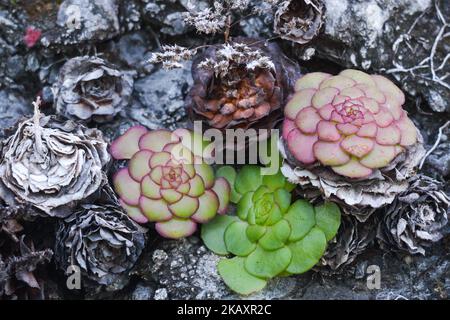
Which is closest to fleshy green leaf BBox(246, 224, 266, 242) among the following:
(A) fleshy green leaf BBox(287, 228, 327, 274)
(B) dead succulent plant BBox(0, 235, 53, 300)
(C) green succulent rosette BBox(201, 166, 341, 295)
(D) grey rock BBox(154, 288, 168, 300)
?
(C) green succulent rosette BBox(201, 166, 341, 295)

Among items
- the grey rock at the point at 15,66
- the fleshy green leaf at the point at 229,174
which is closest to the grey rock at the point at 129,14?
the grey rock at the point at 15,66

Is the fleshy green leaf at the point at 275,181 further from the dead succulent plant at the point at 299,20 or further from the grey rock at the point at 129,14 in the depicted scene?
the grey rock at the point at 129,14

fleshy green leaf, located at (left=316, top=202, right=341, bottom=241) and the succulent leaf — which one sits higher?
the succulent leaf

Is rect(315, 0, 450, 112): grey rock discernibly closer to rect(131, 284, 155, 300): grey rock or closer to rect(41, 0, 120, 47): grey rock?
rect(41, 0, 120, 47): grey rock

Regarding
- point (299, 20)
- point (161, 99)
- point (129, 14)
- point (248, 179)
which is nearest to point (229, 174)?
point (248, 179)

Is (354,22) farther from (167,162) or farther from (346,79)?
(167,162)

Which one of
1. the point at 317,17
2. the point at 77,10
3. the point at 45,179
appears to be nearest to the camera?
the point at 45,179

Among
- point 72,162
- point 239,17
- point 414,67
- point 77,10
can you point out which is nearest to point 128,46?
point 77,10
